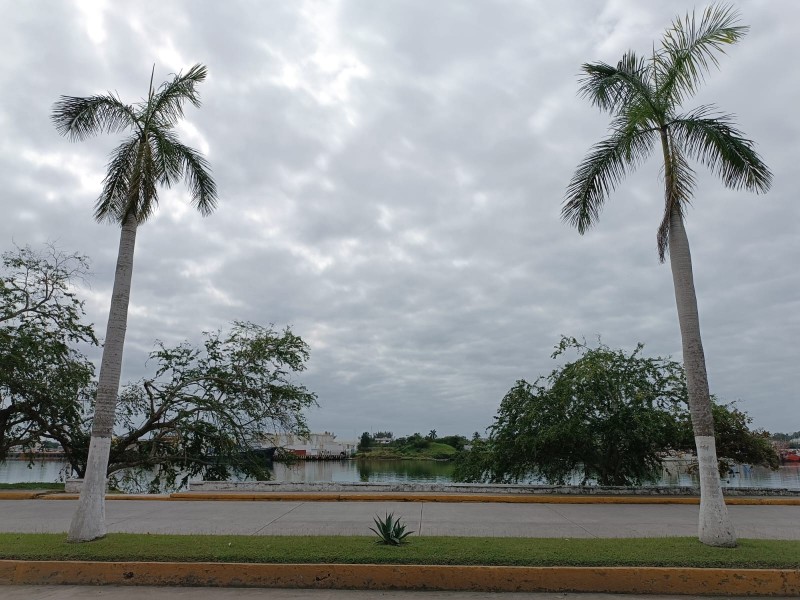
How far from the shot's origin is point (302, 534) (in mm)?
9883

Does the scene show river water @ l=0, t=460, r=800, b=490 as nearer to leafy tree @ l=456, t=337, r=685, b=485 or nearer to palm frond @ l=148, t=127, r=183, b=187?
leafy tree @ l=456, t=337, r=685, b=485

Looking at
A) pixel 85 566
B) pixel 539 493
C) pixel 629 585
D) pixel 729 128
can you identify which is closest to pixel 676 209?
pixel 729 128

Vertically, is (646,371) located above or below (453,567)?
above

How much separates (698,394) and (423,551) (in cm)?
503

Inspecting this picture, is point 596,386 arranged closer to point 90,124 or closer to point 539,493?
point 539,493

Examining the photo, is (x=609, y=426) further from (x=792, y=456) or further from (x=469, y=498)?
(x=792, y=456)

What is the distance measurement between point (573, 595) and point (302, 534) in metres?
4.55

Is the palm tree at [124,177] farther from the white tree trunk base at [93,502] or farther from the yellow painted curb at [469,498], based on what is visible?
the yellow painted curb at [469,498]

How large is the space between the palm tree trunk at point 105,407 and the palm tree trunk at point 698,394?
29.8 feet

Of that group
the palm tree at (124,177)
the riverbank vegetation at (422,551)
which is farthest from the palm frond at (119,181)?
the riverbank vegetation at (422,551)

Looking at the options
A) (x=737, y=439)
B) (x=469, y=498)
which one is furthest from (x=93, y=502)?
(x=737, y=439)

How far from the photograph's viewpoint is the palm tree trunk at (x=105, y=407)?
9.10m

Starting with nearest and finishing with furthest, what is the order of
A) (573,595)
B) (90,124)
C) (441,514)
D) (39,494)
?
(573,595)
(90,124)
(441,514)
(39,494)

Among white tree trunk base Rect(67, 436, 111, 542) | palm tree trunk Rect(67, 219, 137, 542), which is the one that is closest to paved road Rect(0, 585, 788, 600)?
white tree trunk base Rect(67, 436, 111, 542)
